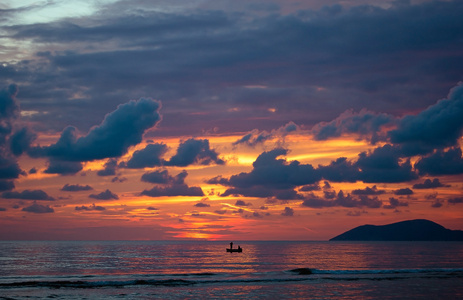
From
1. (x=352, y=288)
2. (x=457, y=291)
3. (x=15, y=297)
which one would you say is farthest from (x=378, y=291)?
(x=15, y=297)

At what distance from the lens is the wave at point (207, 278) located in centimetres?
7481

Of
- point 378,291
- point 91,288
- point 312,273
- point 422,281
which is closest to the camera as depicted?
point 378,291

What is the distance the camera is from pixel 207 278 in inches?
3305

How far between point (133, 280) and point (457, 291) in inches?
1921

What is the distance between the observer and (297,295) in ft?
202

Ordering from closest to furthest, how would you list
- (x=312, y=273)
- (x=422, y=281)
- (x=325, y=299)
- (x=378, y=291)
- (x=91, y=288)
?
(x=325, y=299)
(x=378, y=291)
(x=91, y=288)
(x=422, y=281)
(x=312, y=273)

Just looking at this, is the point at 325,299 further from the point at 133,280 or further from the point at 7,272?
the point at 7,272

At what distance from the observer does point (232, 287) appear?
232 feet

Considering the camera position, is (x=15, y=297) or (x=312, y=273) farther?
(x=312, y=273)

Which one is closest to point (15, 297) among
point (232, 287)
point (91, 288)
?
point (91, 288)

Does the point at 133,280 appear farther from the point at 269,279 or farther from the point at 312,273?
the point at 312,273

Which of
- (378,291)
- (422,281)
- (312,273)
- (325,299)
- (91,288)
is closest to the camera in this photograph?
(325,299)

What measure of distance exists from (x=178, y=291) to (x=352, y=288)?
966 inches

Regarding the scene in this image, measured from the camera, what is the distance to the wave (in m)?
74.8
